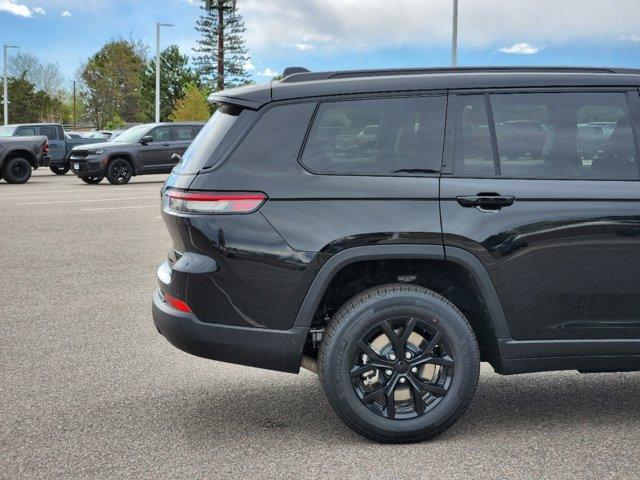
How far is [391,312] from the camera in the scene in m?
3.95

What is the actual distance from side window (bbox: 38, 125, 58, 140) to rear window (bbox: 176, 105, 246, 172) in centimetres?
2599

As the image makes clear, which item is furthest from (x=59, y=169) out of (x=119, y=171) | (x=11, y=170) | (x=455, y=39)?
(x=455, y=39)

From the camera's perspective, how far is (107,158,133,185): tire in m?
25.2

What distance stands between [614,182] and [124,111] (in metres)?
104

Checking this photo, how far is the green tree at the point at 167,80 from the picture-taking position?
100 m

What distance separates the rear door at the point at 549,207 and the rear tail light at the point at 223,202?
86 cm

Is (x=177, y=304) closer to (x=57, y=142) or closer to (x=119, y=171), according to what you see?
(x=119, y=171)

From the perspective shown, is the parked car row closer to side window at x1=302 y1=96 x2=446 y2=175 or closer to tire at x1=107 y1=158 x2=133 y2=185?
tire at x1=107 y1=158 x2=133 y2=185

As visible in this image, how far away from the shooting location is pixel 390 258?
3957 mm

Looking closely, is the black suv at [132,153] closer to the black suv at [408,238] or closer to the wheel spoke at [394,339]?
the black suv at [408,238]

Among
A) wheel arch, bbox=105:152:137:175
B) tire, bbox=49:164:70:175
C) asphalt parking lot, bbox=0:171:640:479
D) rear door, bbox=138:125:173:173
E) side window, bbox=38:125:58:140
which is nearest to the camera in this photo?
asphalt parking lot, bbox=0:171:640:479

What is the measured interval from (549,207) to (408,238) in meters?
0.68

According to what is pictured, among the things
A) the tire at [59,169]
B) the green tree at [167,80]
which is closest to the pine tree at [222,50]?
the green tree at [167,80]

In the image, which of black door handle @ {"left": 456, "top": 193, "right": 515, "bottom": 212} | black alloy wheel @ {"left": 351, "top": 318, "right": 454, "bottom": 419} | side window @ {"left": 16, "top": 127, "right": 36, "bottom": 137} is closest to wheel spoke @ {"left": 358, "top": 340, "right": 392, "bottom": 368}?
black alloy wheel @ {"left": 351, "top": 318, "right": 454, "bottom": 419}
